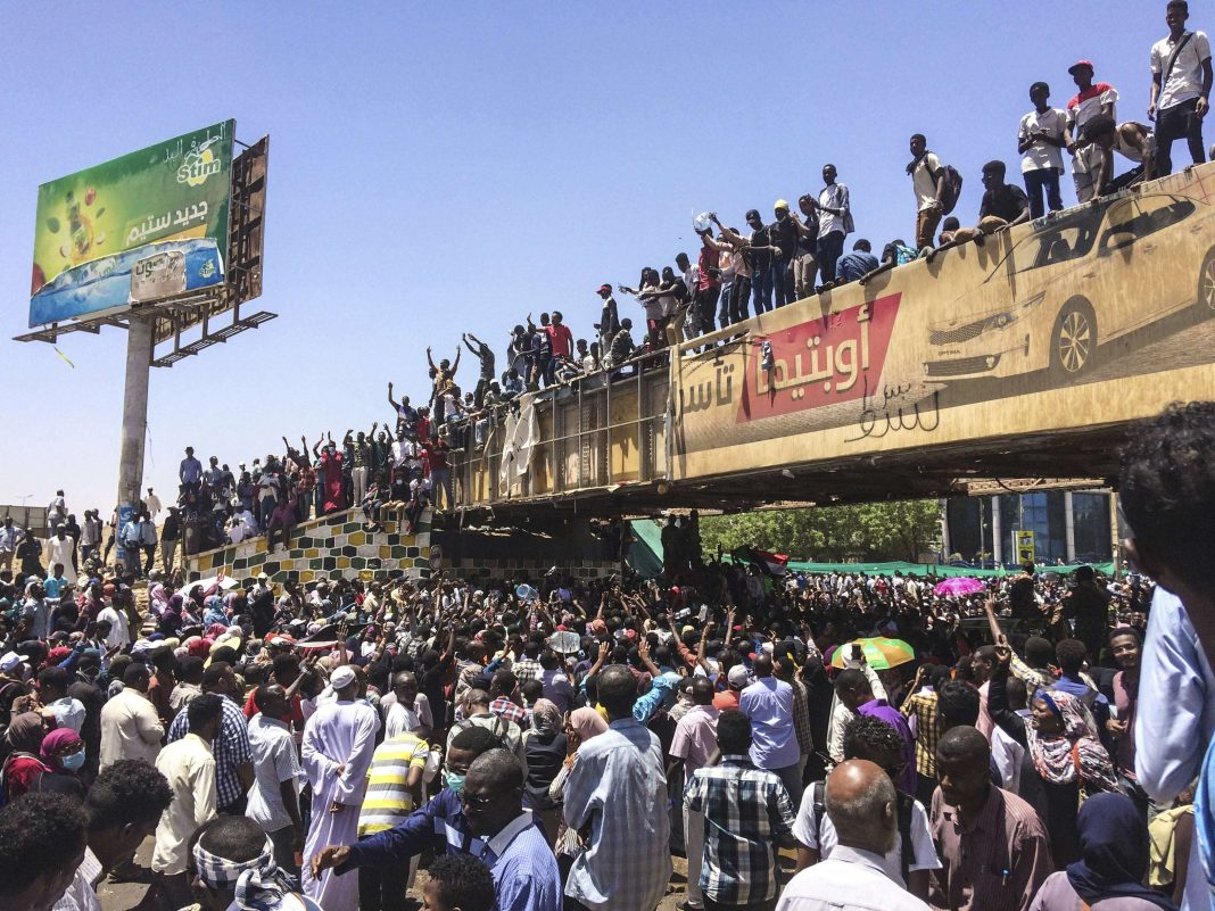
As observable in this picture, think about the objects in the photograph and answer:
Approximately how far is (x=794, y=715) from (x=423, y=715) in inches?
113

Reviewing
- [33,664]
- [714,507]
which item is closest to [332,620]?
[33,664]

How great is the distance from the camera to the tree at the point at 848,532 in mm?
49750

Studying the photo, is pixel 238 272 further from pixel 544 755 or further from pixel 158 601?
pixel 544 755

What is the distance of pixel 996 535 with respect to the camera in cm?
5591

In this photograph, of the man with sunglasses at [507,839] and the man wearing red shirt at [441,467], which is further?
the man wearing red shirt at [441,467]

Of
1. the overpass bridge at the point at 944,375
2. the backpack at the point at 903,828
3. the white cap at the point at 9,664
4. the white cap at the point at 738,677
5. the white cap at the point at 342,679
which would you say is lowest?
the backpack at the point at 903,828

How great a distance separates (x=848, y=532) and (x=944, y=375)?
41.8 metres

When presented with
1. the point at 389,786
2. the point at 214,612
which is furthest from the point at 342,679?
the point at 214,612

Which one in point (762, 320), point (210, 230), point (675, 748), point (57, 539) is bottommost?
point (675, 748)

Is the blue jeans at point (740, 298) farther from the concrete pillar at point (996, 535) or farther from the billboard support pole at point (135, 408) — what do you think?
the concrete pillar at point (996, 535)

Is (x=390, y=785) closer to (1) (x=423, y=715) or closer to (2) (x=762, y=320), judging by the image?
(1) (x=423, y=715)

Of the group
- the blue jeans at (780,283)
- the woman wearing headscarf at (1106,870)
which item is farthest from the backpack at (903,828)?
the blue jeans at (780,283)

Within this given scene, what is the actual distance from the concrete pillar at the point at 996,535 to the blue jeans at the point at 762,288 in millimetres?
46862

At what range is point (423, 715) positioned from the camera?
679cm
